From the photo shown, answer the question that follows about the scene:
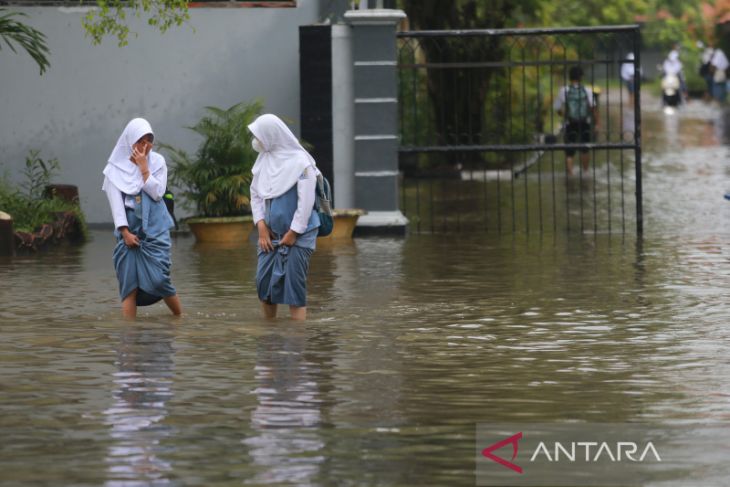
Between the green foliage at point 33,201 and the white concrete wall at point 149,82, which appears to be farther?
the white concrete wall at point 149,82

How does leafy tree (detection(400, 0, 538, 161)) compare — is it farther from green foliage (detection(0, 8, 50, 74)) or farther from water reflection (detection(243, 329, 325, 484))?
water reflection (detection(243, 329, 325, 484))

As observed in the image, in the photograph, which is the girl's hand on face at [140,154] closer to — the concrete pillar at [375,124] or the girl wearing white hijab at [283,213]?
the girl wearing white hijab at [283,213]

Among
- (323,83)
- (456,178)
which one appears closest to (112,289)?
(323,83)

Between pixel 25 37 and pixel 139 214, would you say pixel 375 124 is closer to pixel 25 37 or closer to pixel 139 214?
pixel 25 37

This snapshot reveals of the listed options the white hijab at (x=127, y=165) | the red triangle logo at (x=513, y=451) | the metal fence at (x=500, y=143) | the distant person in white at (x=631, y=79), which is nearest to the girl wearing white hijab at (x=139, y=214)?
the white hijab at (x=127, y=165)

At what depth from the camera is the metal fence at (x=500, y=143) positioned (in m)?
19.3

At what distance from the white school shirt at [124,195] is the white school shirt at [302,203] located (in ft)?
2.12

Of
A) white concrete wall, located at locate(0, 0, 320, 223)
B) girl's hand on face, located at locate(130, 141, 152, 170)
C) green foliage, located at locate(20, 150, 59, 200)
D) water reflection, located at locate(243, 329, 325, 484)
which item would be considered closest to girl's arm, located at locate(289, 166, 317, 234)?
water reflection, located at locate(243, 329, 325, 484)

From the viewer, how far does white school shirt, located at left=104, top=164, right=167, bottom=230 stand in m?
12.2

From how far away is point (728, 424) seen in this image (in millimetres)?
8508

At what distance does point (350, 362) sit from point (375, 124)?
9.12 m

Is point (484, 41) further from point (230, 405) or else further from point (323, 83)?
point (230, 405)

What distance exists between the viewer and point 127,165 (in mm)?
A: 12352

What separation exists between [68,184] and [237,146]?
233 cm
